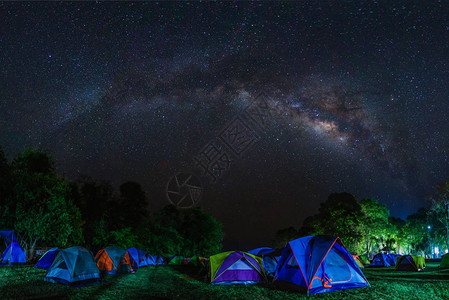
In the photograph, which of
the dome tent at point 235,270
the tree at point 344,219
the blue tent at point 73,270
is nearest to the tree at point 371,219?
the tree at point 344,219

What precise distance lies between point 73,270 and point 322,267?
38.2 feet

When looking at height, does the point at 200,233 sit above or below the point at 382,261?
above

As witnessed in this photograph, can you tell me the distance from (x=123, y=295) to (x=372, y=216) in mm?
40867

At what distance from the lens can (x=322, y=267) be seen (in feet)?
41.2

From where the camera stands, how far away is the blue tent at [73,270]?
1497cm

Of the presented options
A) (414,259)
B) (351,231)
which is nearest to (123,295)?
(414,259)

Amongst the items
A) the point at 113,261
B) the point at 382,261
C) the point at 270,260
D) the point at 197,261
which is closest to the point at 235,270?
the point at 270,260

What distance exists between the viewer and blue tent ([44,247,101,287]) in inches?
589

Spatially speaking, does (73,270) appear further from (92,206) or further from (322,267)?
(92,206)

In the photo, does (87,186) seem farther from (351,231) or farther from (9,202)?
(351,231)

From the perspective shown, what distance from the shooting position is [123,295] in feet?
40.3

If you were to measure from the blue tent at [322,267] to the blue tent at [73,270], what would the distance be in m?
9.91

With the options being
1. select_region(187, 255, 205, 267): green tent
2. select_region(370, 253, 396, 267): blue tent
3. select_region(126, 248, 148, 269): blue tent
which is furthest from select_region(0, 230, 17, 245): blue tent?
select_region(370, 253, 396, 267): blue tent

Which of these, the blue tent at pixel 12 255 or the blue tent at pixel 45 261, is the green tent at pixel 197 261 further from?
the blue tent at pixel 12 255
